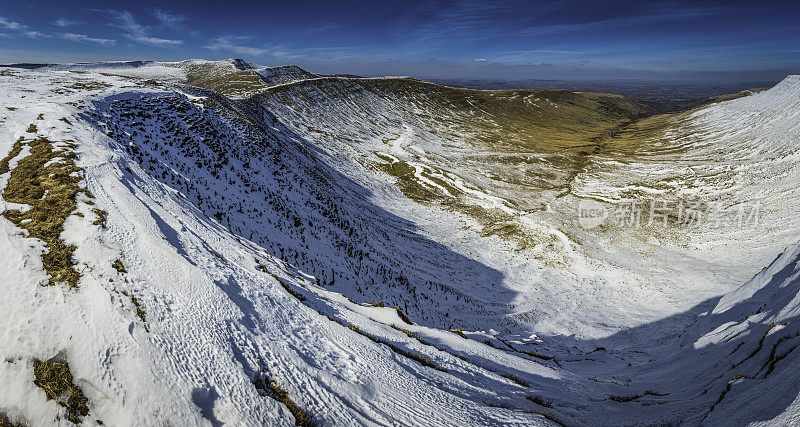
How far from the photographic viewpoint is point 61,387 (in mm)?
5801

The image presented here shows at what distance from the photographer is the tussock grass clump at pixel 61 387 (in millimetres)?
5598

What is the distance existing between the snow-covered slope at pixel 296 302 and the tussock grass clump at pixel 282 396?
65 mm

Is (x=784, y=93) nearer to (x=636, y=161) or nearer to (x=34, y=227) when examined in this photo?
(x=636, y=161)

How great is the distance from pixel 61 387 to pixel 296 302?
538cm

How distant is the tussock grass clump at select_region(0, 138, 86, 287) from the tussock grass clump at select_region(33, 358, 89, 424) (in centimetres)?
250

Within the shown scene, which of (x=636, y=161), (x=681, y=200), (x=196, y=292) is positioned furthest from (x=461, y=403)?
(x=636, y=161)

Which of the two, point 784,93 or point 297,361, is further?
point 784,93

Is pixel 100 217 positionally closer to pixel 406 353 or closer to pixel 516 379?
pixel 406 353

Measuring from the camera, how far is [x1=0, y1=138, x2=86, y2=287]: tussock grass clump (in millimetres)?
8336

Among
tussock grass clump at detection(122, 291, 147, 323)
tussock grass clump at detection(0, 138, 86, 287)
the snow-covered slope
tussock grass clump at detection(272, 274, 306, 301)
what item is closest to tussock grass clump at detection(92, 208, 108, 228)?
the snow-covered slope

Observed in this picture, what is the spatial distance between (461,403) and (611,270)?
31.2 meters

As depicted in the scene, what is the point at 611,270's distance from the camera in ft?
103

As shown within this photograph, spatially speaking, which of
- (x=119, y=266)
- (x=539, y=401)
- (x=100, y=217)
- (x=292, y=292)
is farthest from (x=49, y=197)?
(x=539, y=401)

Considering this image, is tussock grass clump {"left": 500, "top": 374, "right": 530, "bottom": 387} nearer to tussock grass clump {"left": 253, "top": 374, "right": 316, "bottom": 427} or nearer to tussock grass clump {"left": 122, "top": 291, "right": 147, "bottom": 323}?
tussock grass clump {"left": 253, "top": 374, "right": 316, "bottom": 427}
